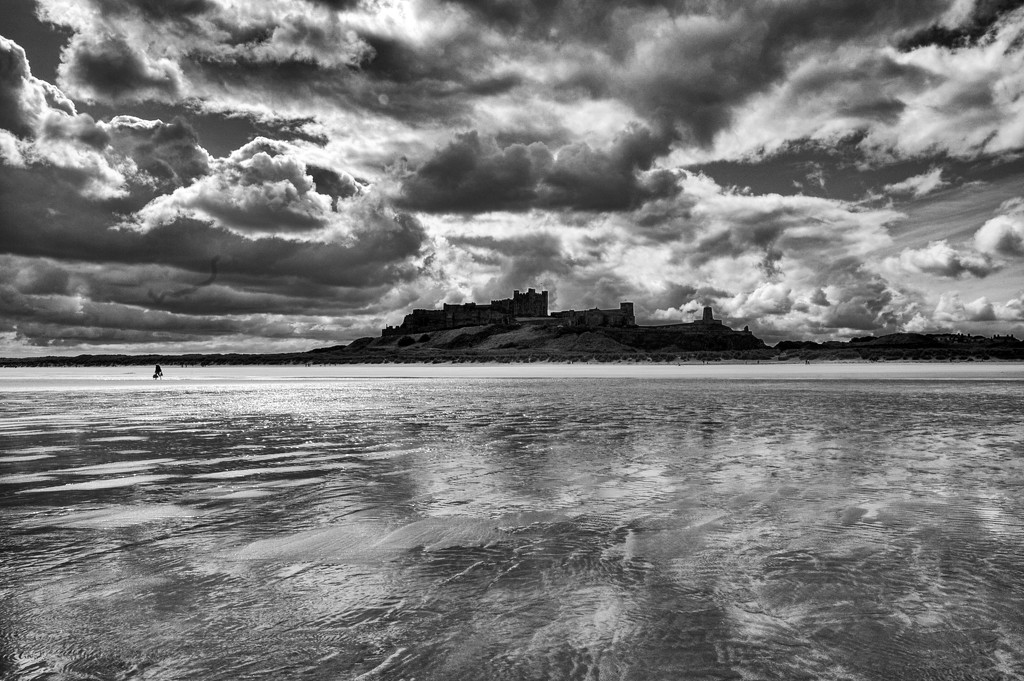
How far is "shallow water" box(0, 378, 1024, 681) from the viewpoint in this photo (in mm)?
3793

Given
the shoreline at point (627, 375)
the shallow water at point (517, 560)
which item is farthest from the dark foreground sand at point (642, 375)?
the shallow water at point (517, 560)

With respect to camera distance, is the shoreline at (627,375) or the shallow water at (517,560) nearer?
the shallow water at (517,560)

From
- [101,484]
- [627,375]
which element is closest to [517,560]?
[101,484]

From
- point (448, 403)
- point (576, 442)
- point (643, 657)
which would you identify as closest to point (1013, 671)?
point (643, 657)

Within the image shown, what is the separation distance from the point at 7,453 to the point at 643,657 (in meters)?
13.9

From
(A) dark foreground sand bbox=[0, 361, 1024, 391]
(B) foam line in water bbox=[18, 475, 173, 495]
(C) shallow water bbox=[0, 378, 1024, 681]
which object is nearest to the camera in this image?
Answer: (C) shallow water bbox=[0, 378, 1024, 681]

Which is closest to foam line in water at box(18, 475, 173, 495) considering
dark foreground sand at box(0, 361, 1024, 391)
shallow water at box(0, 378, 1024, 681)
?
shallow water at box(0, 378, 1024, 681)

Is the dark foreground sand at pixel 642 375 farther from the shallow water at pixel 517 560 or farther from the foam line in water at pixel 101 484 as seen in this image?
the foam line in water at pixel 101 484

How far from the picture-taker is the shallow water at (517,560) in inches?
149

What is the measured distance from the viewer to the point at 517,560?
222 inches

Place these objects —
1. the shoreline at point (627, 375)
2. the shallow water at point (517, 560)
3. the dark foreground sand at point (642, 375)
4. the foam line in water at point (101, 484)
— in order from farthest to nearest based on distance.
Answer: the dark foreground sand at point (642, 375)
the shoreline at point (627, 375)
the foam line in water at point (101, 484)
the shallow water at point (517, 560)

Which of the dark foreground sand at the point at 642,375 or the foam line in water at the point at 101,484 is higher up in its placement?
the dark foreground sand at the point at 642,375

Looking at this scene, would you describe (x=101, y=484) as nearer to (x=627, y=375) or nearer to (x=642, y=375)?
(x=627, y=375)

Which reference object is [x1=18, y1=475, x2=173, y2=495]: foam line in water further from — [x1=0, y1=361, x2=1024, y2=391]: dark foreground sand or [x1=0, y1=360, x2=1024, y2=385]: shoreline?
[x1=0, y1=361, x2=1024, y2=391]: dark foreground sand
